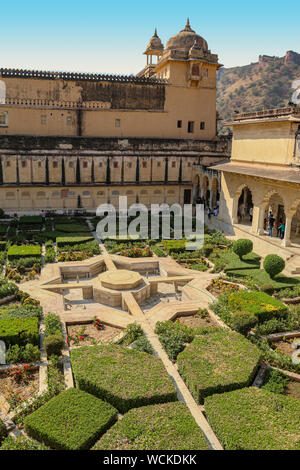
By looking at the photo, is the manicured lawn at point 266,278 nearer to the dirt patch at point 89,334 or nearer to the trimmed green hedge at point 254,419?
the dirt patch at point 89,334

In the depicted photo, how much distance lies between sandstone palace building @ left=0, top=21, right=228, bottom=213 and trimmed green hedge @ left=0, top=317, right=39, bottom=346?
19779 millimetres

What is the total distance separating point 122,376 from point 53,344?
8.86ft

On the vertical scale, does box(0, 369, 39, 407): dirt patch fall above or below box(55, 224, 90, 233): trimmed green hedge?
below

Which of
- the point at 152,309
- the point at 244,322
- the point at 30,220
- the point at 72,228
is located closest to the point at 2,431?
the point at 152,309

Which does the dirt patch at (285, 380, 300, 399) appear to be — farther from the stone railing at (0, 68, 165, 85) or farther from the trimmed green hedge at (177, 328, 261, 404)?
the stone railing at (0, 68, 165, 85)

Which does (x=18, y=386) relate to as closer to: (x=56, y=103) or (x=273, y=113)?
(x=273, y=113)

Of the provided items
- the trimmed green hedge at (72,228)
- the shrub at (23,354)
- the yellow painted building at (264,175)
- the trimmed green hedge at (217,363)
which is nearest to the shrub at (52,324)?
the shrub at (23,354)

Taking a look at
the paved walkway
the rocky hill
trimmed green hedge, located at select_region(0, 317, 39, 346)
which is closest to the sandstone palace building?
the paved walkway

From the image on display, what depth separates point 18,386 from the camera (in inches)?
433

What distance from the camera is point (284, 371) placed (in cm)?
1169

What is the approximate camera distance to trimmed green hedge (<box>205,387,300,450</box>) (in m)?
8.50

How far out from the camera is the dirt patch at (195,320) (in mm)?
14758

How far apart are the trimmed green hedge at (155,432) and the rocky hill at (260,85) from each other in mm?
78494
